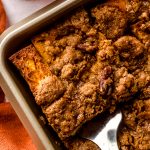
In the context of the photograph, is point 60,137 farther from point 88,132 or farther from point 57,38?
point 57,38

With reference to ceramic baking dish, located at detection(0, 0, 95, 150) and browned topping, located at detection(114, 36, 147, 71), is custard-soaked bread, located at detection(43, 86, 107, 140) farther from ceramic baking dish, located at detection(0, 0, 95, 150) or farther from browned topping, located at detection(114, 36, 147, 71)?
browned topping, located at detection(114, 36, 147, 71)

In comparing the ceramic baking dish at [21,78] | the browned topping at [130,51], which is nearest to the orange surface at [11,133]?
the ceramic baking dish at [21,78]

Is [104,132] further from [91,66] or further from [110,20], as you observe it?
[110,20]

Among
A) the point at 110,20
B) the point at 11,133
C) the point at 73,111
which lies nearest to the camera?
the point at 73,111

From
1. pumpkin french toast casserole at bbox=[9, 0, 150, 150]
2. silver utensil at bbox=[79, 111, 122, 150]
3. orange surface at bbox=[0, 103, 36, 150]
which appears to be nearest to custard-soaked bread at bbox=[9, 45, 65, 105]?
pumpkin french toast casserole at bbox=[9, 0, 150, 150]

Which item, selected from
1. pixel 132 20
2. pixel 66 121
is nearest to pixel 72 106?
pixel 66 121

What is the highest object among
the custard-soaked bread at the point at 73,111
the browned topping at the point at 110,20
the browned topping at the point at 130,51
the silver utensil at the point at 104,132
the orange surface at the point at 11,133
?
the browned topping at the point at 110,20

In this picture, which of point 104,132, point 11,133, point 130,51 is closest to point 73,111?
point 104,132

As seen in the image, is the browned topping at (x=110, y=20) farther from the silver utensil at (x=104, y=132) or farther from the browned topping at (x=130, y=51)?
the silver utensil at (x=104, y=132)
